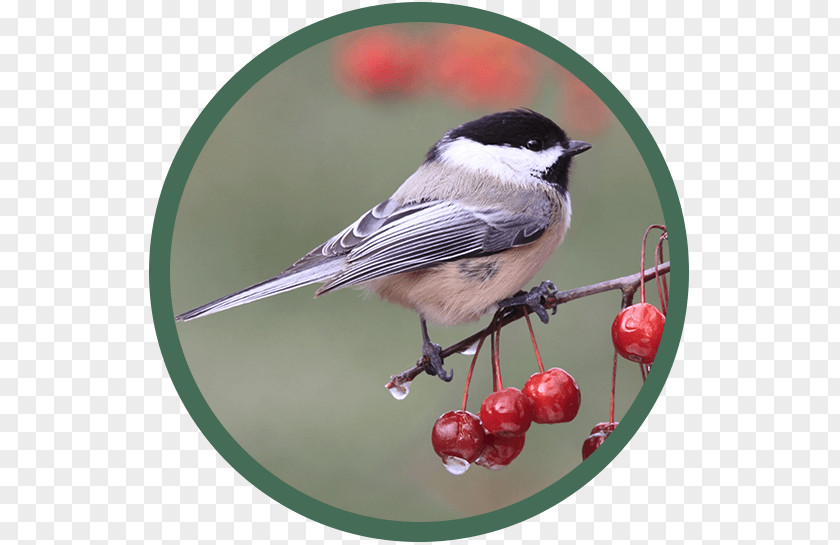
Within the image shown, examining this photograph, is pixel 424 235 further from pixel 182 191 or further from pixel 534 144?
pixel 182 191

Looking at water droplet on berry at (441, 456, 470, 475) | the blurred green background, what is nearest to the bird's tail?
the blurred green background

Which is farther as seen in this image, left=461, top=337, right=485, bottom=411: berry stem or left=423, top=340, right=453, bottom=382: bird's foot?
left=423, top=340, right=453, bottom=382: bird's foot

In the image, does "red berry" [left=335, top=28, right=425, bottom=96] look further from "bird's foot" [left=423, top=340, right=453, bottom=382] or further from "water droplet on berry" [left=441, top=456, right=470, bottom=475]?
"water droplet on berry" [left=441, top=456, right=470, bottom=475]

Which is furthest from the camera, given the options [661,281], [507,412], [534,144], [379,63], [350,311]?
[350,311]

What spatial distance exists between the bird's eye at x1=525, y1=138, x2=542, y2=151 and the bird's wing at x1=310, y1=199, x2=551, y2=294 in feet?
0.44

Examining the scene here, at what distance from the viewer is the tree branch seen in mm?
1431

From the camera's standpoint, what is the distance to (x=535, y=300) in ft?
5.07

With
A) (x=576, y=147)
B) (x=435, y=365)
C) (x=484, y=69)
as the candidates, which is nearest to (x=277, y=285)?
(x=435, y=365)

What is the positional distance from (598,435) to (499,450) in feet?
0.62

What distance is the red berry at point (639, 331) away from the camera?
135cm

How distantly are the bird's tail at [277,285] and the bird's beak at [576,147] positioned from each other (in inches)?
21.4

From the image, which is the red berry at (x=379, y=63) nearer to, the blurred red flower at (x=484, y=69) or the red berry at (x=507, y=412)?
the blurred red flower at (x=484, y=69)

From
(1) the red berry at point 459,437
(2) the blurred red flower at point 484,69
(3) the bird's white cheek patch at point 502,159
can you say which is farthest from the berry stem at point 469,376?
(2) the blurred red flower at point 484,69

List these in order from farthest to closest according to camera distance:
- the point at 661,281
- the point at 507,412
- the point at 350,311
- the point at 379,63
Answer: the point at 350,311
the point at 379,63
the point at 661,281
the point at 507,412
